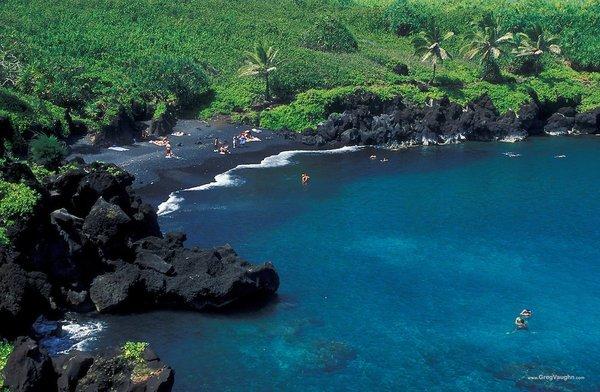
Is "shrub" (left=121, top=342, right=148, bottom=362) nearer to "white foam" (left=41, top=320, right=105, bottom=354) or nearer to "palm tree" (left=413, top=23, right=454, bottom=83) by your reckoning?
"white foam" (left=41, top=320, right=105, bottom=354)

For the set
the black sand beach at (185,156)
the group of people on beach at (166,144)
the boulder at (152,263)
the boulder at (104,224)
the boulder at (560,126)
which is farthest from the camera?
Result: the boulder at (560,126)

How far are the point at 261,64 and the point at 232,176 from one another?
26357 mm

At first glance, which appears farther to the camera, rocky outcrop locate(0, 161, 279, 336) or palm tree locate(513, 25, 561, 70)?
palm tree locate(513, 25, 561, 70)

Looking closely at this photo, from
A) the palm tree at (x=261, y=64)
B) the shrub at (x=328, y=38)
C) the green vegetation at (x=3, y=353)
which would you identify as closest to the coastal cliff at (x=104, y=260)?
the green vegetation at (x=3, y=353)

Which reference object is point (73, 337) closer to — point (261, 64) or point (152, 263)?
point (152, 263)

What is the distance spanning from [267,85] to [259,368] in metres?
65.1

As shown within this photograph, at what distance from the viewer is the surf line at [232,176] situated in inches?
2682

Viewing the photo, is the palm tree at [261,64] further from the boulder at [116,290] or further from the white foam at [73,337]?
the white foam at [73,337]

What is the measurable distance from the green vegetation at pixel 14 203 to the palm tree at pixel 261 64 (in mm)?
56244

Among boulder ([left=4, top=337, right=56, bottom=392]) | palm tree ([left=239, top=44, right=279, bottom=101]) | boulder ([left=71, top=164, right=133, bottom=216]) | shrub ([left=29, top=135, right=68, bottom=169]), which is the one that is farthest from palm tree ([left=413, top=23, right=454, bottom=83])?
boulder ([left=4, top=337, right=56, bottom=392])

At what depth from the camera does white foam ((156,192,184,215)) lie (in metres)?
66.6

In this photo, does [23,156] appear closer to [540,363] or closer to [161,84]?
[161,84]

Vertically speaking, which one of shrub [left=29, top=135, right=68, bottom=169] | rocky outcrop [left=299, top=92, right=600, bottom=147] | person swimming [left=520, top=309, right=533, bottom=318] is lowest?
rocky outcrop [left=299, top=92, right=600, bottom=147]

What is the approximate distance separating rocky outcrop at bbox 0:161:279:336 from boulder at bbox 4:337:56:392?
32.2 ft
